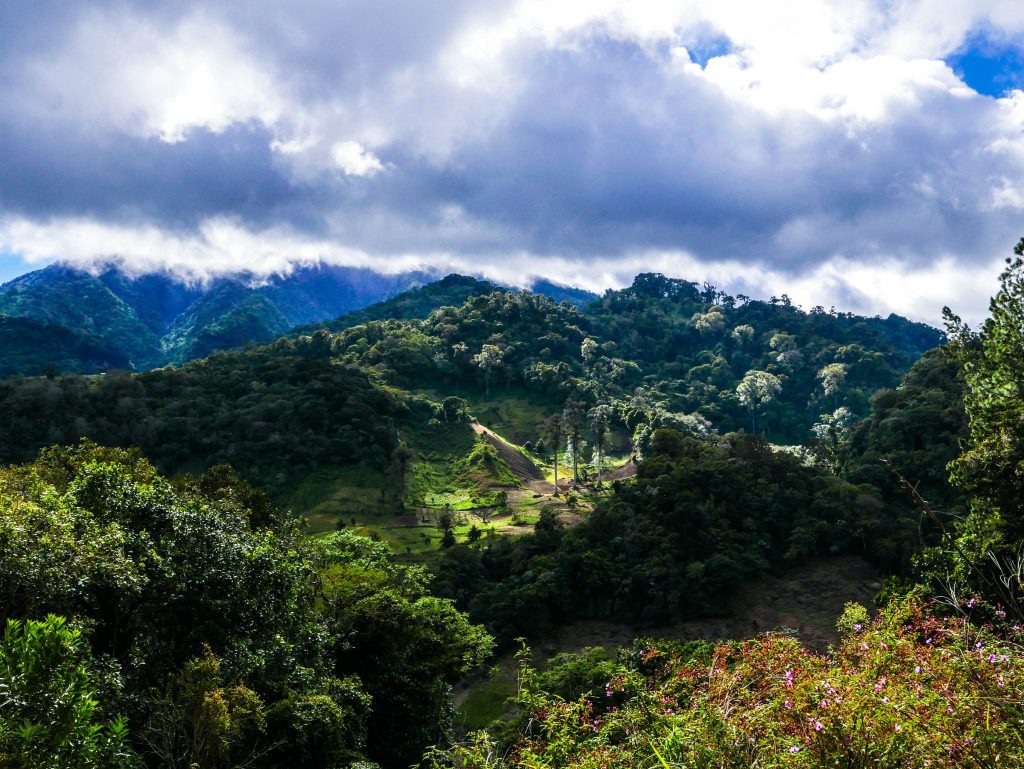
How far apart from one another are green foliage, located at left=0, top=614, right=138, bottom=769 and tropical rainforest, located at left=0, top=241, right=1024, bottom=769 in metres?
0.05

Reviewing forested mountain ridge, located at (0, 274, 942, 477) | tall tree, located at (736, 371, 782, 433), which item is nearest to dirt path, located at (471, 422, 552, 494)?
forested mountain ridge, located at (0, 274, 942, 477)

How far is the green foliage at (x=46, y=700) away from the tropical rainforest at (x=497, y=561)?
0.16 feet

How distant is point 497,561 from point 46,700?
56648 millimetres

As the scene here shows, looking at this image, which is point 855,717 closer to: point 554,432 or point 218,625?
point 218,625

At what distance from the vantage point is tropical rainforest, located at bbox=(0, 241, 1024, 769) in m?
8.43

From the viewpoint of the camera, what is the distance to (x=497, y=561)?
64938 mm

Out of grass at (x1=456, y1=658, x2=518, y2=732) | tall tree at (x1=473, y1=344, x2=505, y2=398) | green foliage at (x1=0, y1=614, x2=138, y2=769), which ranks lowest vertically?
grass at (x1=456, y1=658, x2=518, y2=732)

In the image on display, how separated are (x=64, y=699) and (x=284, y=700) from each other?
1144cm

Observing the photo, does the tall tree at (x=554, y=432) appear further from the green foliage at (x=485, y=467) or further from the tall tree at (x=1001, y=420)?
the tall tree at (x=1001, y=420)

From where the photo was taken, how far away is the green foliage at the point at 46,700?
31.0 ft

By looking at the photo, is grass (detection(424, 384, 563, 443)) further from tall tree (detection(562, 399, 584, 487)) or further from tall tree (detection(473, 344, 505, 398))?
tall tree (detection(562, 399, 584, 487))

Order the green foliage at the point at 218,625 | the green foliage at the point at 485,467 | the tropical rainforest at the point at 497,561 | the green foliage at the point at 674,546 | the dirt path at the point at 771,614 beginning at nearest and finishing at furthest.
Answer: the tropical rainforest at the point at 497,561 → the green foliage at the point at 218,625 → the dirt path at the point at 771,614 → the green foliage at the point at 674,546 → the green foliage at the point at 485,467

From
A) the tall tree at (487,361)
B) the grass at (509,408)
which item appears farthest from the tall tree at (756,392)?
the tall tree at (487,361)

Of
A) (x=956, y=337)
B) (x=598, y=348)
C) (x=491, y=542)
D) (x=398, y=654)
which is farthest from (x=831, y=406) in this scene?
(x=398, y=654)
